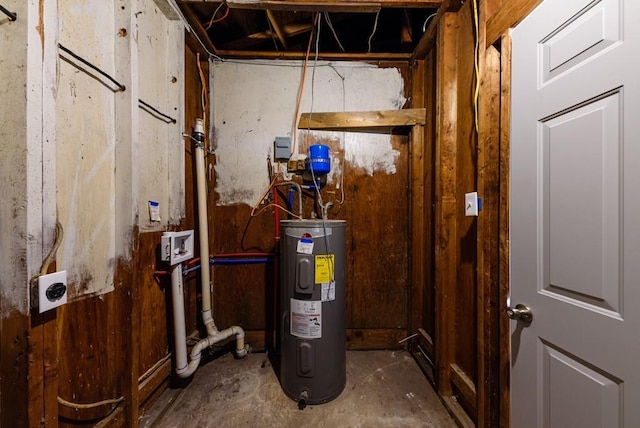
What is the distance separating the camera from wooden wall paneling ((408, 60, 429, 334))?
201 cm

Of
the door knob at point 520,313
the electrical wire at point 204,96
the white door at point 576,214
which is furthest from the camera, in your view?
the electrical wire at point 204,96

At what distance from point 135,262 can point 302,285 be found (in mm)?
894

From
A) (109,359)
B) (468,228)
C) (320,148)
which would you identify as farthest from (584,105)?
(109,359)

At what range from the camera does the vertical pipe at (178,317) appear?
1.57 meters

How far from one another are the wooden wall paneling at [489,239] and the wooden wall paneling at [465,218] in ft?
0.39

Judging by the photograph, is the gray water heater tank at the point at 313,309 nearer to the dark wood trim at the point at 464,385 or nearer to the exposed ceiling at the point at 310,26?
the dark wood trim at the point at 464,385

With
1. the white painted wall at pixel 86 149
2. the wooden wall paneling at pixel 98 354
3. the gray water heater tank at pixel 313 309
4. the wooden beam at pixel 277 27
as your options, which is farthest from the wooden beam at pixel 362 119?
the wooden wall paneling at pixel 98 354

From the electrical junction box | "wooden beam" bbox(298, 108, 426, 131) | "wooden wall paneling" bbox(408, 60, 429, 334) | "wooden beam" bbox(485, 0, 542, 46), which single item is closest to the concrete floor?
"wooden wall paneling" bbox(408, 60, 429, 334)

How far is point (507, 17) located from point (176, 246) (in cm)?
213

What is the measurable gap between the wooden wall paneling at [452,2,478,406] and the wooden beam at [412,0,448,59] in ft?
0.36

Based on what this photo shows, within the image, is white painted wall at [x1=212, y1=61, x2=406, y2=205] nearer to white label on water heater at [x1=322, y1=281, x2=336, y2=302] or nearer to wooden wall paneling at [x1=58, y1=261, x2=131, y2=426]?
white label on water heater at [x1=322, y1=281, x2=336, y2=302]

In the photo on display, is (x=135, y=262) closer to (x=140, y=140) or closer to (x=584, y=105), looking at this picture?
(x=140, y=140)

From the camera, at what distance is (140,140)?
141 centimetres

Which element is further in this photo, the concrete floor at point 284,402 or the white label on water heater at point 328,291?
the white label on water heater at point 328,291
